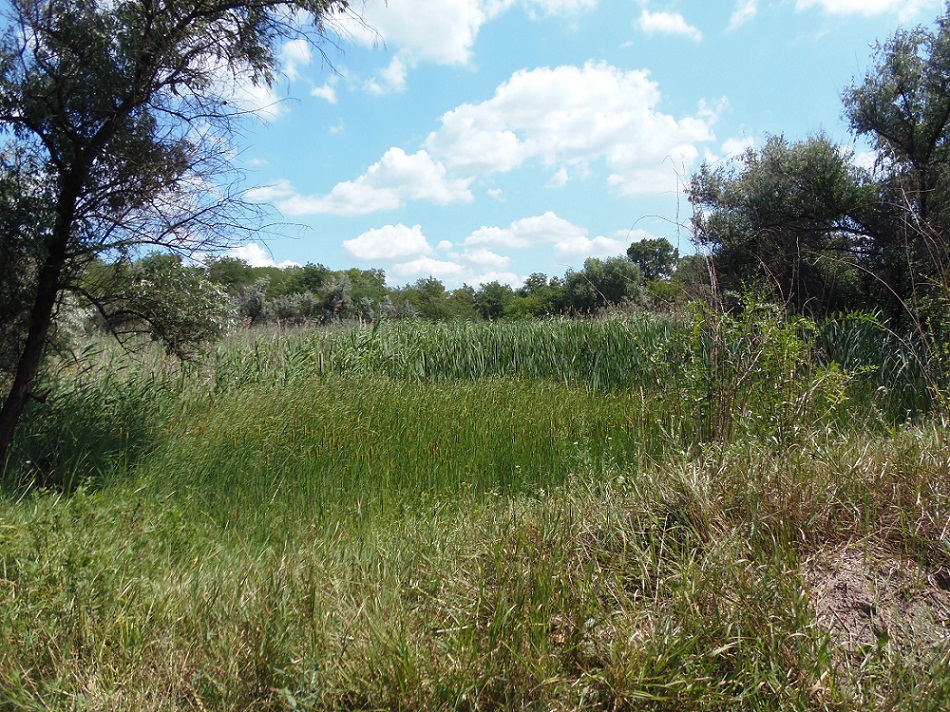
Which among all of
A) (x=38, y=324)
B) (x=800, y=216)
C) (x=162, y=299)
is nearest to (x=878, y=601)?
(x=162, y=299)

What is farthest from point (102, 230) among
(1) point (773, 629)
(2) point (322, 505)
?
(1) point (773, 629)

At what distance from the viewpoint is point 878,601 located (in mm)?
2346

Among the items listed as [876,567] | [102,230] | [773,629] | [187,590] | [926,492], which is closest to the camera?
[773,629]

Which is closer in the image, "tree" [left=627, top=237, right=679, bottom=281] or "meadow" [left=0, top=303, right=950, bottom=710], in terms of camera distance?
"meadow" [left=0, top=303, right=950, bottom=710]

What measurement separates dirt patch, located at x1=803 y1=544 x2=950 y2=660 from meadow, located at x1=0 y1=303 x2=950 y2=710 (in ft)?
0.03

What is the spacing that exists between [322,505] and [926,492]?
3641 mm

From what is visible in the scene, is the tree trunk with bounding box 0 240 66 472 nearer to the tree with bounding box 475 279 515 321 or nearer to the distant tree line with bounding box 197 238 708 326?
the distant tree line with bounding box 197 238 708 326

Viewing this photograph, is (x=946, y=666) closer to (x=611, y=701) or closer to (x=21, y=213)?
(x=611, y=701)

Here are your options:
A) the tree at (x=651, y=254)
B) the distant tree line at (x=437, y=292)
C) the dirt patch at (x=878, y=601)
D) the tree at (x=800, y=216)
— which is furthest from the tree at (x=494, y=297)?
the dirt patch at (x=878, y=601)

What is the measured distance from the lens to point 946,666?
1981 mm

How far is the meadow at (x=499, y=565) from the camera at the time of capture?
2.12 metres

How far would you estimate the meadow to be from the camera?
2119 millimetres

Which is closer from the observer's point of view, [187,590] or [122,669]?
[122,669]

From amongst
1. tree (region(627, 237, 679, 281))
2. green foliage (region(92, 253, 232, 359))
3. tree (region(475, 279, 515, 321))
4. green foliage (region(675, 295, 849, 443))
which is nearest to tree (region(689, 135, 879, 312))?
green foliage (region(675, 295, 849, 443))
